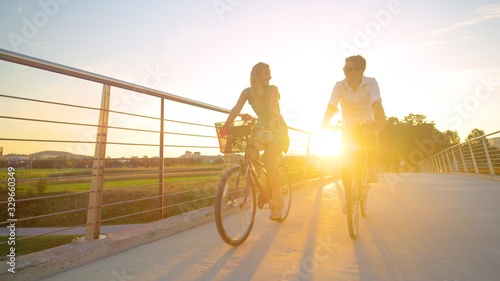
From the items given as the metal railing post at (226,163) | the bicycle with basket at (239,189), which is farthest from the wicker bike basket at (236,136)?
the metal railing post at (226,163)

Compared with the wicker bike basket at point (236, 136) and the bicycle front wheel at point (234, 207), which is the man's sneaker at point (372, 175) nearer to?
the bicycle front wheel at point (234, 207)

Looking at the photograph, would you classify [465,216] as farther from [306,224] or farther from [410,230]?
[306,224]

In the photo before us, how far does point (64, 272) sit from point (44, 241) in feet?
124

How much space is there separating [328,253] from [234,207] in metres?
0.86

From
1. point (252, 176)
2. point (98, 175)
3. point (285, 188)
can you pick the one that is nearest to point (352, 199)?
point (252, 176)

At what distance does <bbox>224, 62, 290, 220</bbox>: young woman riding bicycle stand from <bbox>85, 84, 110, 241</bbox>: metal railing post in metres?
1.12

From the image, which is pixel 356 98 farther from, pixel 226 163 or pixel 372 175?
pixel 226 163

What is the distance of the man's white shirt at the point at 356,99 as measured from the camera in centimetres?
331

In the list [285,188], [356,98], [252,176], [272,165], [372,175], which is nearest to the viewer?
[252,176]

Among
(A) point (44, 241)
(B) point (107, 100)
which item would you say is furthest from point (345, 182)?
(A) point (44, 241)

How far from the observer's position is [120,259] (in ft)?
7.93

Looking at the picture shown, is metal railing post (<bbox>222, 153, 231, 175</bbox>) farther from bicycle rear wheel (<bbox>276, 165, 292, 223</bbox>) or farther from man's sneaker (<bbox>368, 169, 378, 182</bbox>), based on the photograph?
man's sneaker (<bbox>368, 169, 378, 182</bbox>)

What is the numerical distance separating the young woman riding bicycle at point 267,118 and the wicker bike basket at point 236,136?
17 cm

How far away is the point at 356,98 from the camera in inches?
132
